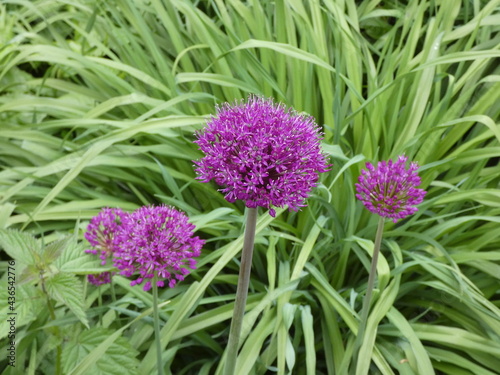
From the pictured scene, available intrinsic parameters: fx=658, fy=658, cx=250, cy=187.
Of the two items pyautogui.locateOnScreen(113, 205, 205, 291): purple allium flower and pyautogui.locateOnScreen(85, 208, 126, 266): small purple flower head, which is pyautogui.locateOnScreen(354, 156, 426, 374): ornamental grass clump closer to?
pyautogui.locateOnScreen(113, 205, 205, 291): purple allium flower

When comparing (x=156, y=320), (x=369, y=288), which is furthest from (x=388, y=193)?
(x=156, y=320)

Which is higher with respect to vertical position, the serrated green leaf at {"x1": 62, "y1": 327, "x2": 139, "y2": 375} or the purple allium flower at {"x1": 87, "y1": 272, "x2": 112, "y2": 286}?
the purple allium flower at {"x1": 87, "y1": 272, "x2": 112, "y2": 286}

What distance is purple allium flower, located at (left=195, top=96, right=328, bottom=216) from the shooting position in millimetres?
901

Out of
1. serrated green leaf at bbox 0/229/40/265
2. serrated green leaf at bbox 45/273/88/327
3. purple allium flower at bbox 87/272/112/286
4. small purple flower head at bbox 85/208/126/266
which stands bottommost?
serrated green leaf at bbox 45/273/88/327

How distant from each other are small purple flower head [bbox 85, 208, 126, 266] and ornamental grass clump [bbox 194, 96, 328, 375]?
43cm

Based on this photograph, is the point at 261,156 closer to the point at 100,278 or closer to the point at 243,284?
the point at 243,284

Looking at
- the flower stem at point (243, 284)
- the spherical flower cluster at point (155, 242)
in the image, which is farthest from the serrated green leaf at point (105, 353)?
the flower stem at point (243, 284)

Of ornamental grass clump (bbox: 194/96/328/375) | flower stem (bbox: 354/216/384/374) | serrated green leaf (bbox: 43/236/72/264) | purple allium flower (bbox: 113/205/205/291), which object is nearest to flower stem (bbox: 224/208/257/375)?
ornamental grass clump (bbox: 194/96/328/375)

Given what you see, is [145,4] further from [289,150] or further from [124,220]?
[289,150]

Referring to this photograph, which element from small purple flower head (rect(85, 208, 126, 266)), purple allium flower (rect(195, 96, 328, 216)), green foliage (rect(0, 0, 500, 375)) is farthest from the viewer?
green foliage (rect(0, 0, 500, 375))

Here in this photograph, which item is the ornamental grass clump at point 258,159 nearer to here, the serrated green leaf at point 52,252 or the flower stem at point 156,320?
the flower stem at point 156,320

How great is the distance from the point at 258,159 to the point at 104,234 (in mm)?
572

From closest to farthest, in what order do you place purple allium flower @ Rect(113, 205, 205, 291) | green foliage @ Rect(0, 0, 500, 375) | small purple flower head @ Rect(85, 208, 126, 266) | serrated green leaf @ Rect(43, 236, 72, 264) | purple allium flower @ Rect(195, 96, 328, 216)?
purple allium flower @ Rect(195, 96, 328, 216)
purple allium flower @ Rect(113, 205, 205, 291)
serrated green leaf @ Rect(43, 236, 72, 264)
small purple flower head @ Rect(85, 208, 126, 266)
green foliage @ Rect(0, 0, 500, 375)

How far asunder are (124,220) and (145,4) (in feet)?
5.39
